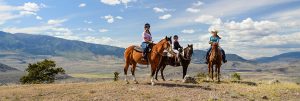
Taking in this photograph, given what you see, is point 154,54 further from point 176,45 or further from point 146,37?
point 176,45

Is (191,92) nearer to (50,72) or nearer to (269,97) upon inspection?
(269,97)

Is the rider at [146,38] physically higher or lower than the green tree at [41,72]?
higher

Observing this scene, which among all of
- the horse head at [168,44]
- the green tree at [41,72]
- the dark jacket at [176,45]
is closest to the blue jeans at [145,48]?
the horse head at [168,44]

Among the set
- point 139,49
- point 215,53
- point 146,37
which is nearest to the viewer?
point 146,37

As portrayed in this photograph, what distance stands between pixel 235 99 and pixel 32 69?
5254cm

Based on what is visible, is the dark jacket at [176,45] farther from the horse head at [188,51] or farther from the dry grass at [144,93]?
the dry grass at [144,93]

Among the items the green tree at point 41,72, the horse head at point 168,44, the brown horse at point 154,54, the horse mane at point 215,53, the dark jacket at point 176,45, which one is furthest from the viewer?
the green tree at point 41,72

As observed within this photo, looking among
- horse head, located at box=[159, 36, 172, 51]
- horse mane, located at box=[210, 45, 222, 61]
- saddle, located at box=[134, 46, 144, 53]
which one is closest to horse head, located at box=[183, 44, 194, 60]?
horse mane, located at box=[210, 45, 222, 61]

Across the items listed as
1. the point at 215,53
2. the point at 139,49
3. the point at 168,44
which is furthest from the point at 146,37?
the point at 215,53

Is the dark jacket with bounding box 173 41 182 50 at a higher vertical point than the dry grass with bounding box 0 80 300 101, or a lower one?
higher

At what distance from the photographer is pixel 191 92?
944 inches

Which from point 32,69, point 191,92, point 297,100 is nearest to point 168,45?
point 191,92

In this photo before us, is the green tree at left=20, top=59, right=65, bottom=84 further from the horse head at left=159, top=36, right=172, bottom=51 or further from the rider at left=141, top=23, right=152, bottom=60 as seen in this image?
the horse head at left=159, top=36, right=172, bottom=51

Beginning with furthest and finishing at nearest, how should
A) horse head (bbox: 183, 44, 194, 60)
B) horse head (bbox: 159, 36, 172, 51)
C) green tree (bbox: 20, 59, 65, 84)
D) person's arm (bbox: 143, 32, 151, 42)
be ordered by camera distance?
green tree (bbox: 20, 59, 65, 84) < horse head (bbox: 183, 44, 194, 60) < person's arm (bbox: 143, 32, 151, 42) < horse head (bbox: 159, 36, 172, 51)
